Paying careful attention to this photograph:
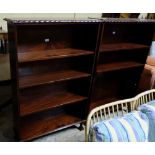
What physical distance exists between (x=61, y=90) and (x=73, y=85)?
0.49ft

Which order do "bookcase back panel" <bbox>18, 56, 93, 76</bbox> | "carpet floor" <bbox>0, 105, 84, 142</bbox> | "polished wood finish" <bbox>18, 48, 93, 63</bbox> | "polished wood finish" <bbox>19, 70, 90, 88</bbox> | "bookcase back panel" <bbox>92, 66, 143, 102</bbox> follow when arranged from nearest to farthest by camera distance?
"polished wood finish" <bbox>18, 48, 93, 63</bbox>, "polished wood finish" <bbox>19, 70, 90, 88</bbox>, "bookcase back panel" <bbox>18, 56, 93, 76</bbox>, "carpet floor" <bbox>0, 105, 84, 142</bbox>, "bookcase back panel" <bbox>92, 66, 143, 102</bbox>

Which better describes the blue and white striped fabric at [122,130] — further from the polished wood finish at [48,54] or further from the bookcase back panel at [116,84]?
the bookcase back panel at [116,84]

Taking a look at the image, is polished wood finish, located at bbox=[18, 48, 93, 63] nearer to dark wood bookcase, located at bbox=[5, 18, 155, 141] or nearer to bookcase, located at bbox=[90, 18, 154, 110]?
dark wood bookcase, located at bbox=[5, 18, 155, 141]

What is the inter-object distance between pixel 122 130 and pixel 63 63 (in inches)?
45.4

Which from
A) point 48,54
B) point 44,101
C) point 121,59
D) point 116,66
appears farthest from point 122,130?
point 121,59

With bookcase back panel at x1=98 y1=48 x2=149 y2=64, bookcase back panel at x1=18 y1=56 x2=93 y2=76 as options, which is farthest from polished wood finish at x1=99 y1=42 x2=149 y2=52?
bookcase back panel at x1=18 y1=56 x2=93 y2=76

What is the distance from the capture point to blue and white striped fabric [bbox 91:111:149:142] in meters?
1.14

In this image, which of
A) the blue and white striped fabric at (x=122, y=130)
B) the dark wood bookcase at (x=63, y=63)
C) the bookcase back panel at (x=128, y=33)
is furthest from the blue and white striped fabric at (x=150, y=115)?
the bookcase back panel at (x=128, y=33)

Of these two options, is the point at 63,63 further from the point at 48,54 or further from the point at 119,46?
the point at 119,46

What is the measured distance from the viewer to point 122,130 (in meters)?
1.19

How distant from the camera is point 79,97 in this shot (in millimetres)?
2242

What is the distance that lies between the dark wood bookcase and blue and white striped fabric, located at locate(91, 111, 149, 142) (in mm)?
836
